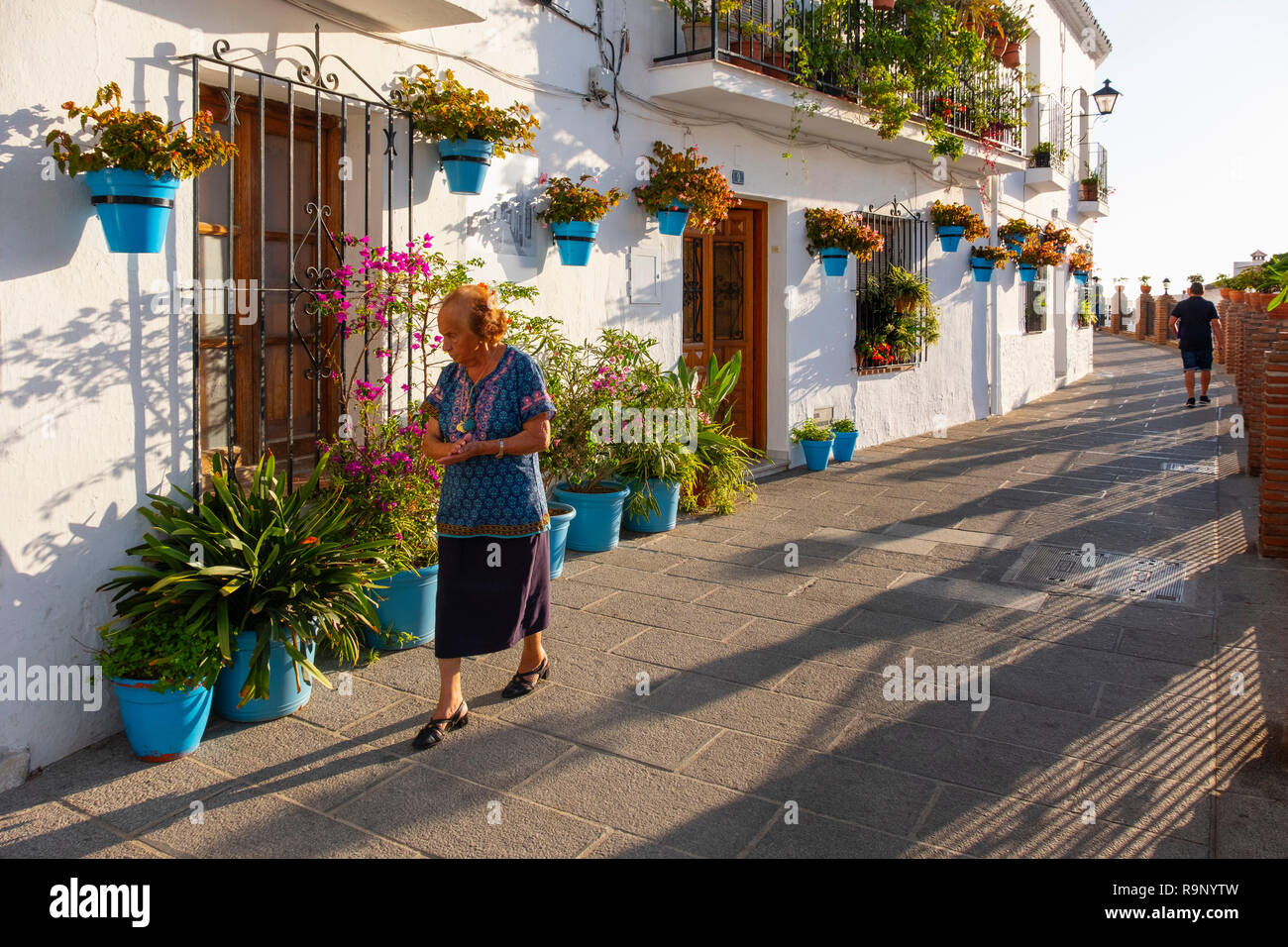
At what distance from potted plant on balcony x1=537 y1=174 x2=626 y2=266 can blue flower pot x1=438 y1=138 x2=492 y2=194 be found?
3.22 ft

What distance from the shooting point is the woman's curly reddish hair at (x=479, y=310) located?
160 inches

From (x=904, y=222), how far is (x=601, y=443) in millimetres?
6991

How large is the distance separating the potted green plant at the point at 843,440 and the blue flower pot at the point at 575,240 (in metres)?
4.08

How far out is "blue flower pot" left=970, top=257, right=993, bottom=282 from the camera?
13938mm

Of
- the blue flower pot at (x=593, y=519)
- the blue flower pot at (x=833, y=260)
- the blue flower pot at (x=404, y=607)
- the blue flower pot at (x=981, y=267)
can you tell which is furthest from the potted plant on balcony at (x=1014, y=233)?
the blue flower pot at (x=404, y=607)

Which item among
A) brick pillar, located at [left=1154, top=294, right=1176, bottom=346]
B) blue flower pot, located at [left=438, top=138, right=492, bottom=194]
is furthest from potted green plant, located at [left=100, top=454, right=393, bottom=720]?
brick pillar, located at [left=1154, top=294, right=1176, bottom=346]

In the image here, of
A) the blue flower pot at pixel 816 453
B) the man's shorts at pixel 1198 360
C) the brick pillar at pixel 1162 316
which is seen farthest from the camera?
the brick pillar at pixel 1162 316

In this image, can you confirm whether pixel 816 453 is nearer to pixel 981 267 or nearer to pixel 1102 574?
pixel 1102 574

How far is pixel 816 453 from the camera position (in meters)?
10.1

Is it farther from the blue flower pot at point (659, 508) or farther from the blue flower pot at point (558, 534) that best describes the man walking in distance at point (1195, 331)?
the blue flower pot at point (558, 534)

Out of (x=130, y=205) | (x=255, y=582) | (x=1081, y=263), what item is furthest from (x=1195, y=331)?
(x=130, y=205)

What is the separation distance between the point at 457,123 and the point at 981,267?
987cm

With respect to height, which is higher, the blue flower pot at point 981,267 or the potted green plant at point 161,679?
the blue flower pot at point 981,267
